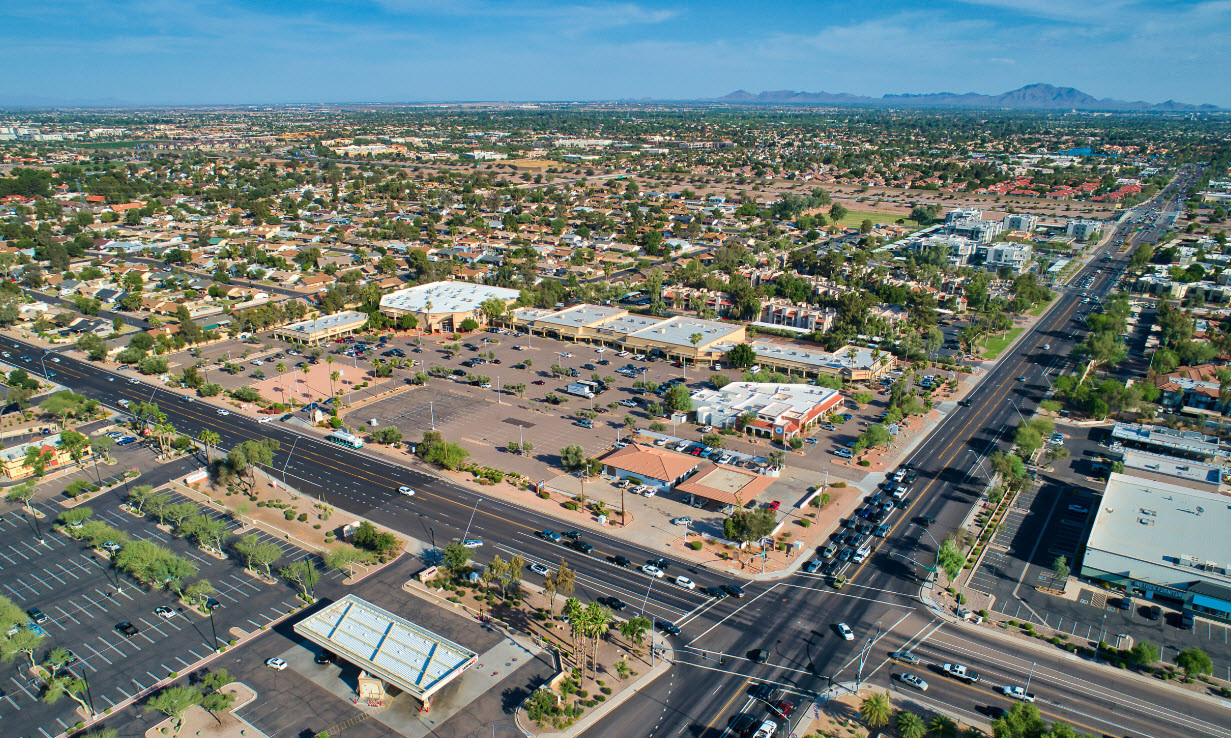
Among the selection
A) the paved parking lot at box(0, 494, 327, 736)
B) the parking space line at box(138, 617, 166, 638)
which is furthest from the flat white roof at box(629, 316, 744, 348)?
the parking space line at box(138, 617, 166, 638)

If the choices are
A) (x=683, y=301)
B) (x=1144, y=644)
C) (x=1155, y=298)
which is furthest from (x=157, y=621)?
(x=1155, y=298)

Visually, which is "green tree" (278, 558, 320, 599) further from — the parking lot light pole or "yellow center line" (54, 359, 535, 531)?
"yellow center line" (54, 359, 535, 531)

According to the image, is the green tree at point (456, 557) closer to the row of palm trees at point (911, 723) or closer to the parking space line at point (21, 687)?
the parking space line at point (21, 687)

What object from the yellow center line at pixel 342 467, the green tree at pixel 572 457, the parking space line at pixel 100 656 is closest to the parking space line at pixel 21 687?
the parking space line at pixel 100 656

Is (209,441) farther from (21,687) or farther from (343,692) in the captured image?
(343,692)

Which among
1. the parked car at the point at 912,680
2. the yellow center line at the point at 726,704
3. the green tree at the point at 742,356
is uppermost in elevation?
the green tree at the point at 742,356

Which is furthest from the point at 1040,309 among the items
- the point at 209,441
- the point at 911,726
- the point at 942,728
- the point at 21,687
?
the point at 21,687
